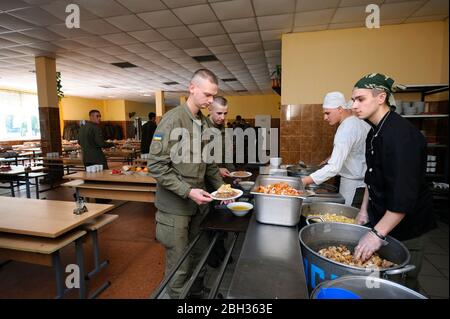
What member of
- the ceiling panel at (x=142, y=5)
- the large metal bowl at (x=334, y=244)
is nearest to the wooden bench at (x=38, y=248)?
the large metal bowl at (x=334, y=244)

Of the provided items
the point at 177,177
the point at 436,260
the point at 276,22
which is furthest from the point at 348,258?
the point at 276,22

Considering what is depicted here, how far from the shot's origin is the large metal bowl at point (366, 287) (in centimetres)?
93

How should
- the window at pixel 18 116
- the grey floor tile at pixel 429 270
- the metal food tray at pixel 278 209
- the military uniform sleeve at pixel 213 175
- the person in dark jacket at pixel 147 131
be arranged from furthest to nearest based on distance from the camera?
the window at pixel 18 116, the person in dark jacket at pixel 147 131, the grey floor tile at pixel 429 270, the military uniform sleeve at pixel 213 175, the metal food tray at pixel 278 209

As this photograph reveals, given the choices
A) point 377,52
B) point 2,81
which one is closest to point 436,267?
point 377,52

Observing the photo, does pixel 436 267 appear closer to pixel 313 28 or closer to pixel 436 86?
pixel 436 86

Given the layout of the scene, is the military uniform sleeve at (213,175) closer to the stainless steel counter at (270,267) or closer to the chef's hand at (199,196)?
the chef's hand at (199,196)

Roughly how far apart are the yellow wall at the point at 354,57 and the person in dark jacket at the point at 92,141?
3581 mm

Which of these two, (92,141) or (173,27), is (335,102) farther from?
(92,141)

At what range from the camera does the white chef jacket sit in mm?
1999

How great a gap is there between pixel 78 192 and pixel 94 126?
4.71ft

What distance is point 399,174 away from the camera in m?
1.16

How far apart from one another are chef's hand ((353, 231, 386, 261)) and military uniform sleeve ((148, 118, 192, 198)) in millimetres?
1004

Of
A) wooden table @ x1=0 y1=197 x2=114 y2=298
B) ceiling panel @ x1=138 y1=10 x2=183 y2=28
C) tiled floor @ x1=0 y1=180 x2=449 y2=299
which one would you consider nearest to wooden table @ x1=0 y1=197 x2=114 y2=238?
wooden table @ x1=0 y1=197 x2=114 y2=298

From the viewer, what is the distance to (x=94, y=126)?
4.78m
